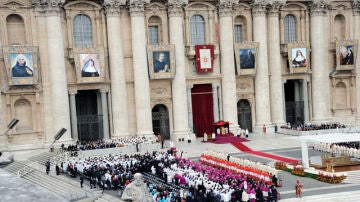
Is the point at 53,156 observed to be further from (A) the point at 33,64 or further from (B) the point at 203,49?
(B) the point at 203,49

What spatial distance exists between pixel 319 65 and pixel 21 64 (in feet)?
110

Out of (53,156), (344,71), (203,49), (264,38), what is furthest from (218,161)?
(344,71)

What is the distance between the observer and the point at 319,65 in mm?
56625

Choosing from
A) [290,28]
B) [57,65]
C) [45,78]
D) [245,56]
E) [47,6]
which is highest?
[47,6]

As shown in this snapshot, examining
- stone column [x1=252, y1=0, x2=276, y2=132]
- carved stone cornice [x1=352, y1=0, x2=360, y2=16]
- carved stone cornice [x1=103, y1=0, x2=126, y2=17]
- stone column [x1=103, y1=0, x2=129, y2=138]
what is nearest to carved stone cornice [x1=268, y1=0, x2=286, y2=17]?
stone column [x1=252, y1=0, x2=276, y2=132]

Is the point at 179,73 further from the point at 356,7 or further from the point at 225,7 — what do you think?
the point at 356,7

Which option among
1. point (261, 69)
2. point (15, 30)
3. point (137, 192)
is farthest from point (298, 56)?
point (137, 192)

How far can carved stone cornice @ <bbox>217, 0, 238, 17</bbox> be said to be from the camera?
53.2 m

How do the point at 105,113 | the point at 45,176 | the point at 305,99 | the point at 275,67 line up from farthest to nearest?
the point at 305,99 < the point at 275,67 < the point at 105,113 < the point at 45,176

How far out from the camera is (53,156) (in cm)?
4094

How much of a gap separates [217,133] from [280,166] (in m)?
16.7

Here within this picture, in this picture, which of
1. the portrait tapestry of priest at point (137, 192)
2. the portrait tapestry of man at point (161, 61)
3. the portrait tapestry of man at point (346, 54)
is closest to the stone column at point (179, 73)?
the portrait tapestry of man at point (161, 61)

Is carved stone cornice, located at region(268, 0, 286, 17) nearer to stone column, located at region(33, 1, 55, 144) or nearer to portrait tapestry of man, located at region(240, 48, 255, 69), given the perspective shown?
portrait tapestry of man, located at region(240, 48, 255, 69)

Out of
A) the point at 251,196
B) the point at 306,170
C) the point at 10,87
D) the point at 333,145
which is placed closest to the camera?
the point at 251,196
